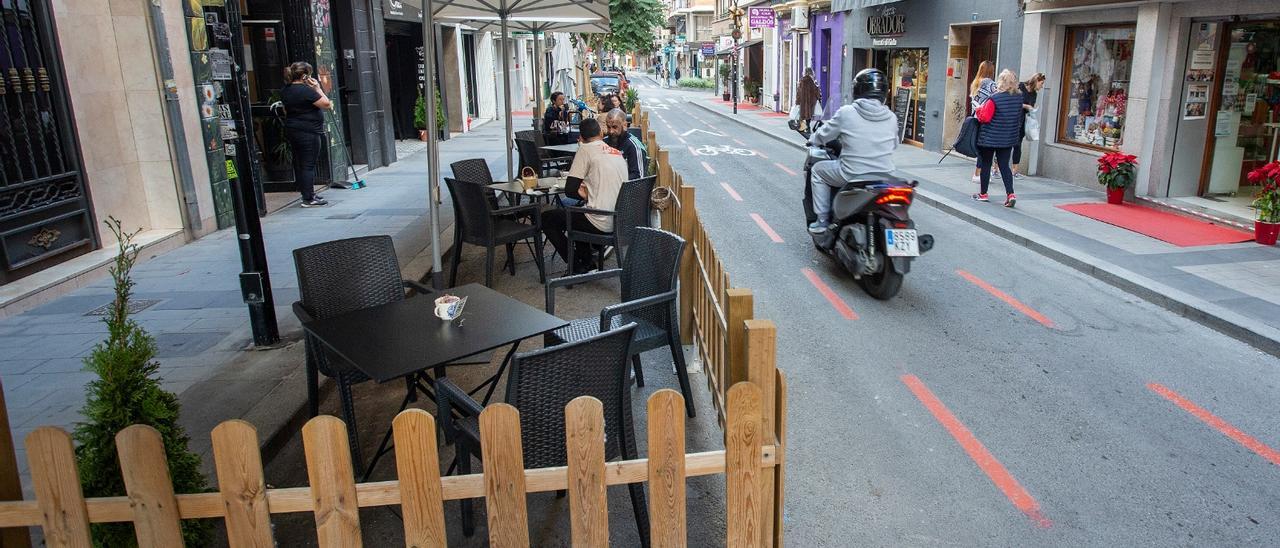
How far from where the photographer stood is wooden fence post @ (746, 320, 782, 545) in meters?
2.85

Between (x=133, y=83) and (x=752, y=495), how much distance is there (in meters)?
8.93

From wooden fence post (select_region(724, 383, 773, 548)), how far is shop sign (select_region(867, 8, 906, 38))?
Answer: 19547 millimetres

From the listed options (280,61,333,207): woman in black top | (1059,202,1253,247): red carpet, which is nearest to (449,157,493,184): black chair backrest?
(280,61,333,207): woman in black top

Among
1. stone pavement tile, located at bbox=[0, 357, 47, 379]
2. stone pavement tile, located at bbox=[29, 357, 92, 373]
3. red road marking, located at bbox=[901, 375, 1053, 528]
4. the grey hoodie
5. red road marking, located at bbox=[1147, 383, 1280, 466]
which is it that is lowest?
red road marking, located at bbox=[1147, 383, 1280, 466]

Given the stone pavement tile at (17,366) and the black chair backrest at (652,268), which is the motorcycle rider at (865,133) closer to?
the black chair backrest at (652,268)

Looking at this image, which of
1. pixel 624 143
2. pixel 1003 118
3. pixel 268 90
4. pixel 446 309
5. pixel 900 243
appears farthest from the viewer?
pixel 268 90

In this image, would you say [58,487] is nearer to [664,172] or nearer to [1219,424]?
[1219,424]

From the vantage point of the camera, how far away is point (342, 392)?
4117 mm

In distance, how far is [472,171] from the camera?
8.70 meters

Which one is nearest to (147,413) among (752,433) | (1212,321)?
(752,433)

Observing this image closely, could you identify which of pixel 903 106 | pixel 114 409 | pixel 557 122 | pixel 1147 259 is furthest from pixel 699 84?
pixel 114 409

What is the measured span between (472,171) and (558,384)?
581 centimetres

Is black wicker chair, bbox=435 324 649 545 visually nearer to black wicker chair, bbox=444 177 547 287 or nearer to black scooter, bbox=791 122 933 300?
black wicker chair, bbox=444 177 547 287

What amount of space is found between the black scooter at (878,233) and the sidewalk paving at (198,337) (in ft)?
13.3
